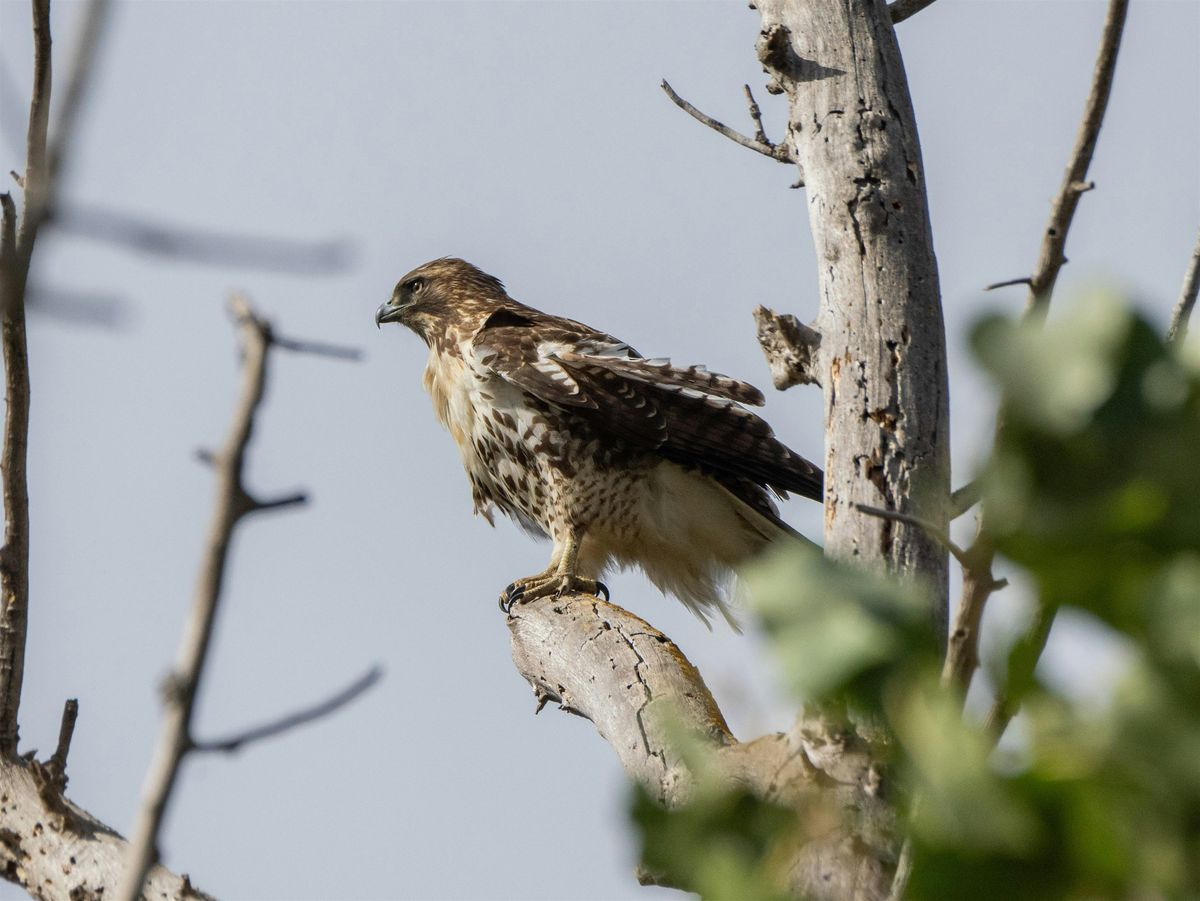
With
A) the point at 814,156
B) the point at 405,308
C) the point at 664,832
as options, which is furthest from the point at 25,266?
the point at 405,308

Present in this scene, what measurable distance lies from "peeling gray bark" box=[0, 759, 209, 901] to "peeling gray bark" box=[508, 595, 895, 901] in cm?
114

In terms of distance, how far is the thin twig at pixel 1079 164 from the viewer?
2334 mm

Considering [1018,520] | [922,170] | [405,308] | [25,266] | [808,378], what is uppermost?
[405,308]

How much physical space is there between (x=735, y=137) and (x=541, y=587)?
193cm

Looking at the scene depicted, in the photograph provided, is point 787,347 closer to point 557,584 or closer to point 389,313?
point 557,584

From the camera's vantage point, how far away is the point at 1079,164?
2.40m

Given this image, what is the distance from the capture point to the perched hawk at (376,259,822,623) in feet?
16.9

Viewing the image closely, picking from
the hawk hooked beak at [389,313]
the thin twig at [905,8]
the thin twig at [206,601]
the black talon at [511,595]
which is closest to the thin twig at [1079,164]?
the thin twig at [905,8]

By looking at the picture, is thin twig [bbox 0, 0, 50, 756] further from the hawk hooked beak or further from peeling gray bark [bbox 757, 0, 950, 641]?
the hawk hooked beak

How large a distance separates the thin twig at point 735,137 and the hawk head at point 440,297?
224 cm

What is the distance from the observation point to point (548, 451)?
5.34 metres

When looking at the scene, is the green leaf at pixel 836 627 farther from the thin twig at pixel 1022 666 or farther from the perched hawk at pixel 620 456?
the perched hawk at pixel 620 456

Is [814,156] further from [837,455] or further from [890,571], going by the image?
[890,571]

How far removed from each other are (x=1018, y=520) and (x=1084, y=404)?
0.24 feet
